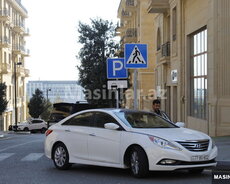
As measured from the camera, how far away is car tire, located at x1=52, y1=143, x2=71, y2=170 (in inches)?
433

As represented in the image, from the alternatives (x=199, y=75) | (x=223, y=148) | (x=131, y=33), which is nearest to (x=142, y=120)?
(x=223, y=148)

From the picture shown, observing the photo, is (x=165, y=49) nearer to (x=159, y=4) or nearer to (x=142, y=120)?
(x=159, y=4)

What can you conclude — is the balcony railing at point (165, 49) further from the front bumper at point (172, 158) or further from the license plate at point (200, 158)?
the front bumper at point (172, 158)

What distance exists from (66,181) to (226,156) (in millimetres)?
4767

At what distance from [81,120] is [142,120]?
155 cm

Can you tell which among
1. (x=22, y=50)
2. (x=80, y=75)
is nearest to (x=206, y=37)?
(x=80, y=75)

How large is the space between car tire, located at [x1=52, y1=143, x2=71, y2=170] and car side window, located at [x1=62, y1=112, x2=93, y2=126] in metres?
0.57

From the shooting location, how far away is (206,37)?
2103 cm

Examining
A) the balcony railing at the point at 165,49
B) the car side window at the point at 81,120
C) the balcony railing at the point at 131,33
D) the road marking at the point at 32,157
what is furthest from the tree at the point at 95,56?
the car side window at the point at 81,120

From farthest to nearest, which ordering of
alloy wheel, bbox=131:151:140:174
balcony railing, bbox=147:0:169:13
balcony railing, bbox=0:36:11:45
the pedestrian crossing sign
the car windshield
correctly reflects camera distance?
balcony railing, bbox=0:36:11:45 → balcony railing, bbox=147:0:169:13 → the pedestrian crossing sign → the car windshield → alloy wheel, bbox=131:151:140:174

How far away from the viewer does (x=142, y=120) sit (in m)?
10.3

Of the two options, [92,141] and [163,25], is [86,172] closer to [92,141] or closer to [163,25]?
[92,141]

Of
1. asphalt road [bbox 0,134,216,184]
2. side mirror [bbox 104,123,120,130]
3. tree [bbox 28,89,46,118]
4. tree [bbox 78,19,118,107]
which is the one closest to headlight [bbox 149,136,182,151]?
asphalt road [bbox 0,134,216,184]

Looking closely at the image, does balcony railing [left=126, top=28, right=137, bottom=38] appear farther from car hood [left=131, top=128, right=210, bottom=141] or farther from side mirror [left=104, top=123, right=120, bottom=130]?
car hood [left=131, top=128, right=210, bottom=141]
